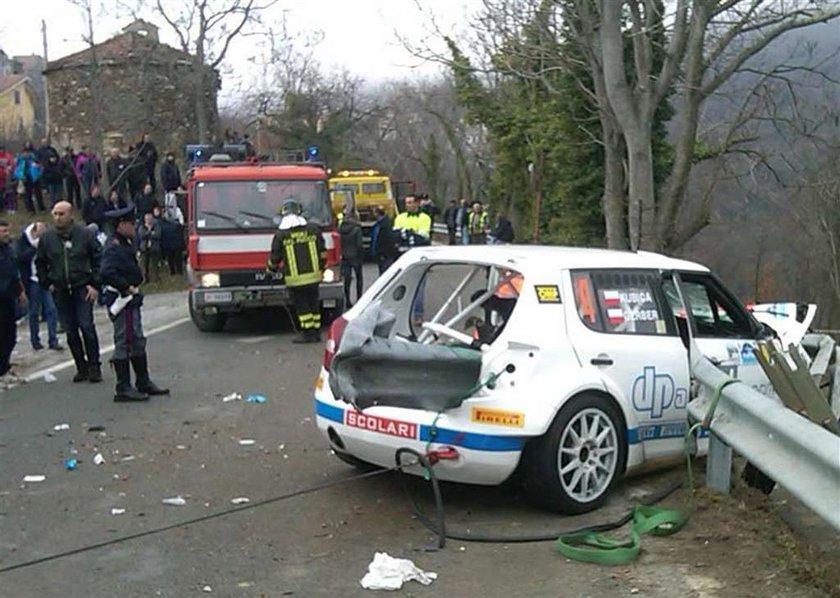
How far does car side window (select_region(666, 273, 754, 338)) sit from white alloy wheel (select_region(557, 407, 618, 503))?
122 cm

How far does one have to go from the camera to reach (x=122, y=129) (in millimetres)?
38031

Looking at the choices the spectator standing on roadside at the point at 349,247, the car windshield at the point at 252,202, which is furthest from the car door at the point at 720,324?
the spectator standing on roadside at the point at 349,247

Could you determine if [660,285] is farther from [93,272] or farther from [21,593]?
[93,272]

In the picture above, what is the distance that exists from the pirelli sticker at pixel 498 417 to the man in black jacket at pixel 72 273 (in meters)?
6.37

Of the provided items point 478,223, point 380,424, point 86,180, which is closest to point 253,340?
point 380,424

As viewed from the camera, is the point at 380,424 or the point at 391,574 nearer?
the point at 391,574

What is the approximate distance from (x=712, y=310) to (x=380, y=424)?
101 inches

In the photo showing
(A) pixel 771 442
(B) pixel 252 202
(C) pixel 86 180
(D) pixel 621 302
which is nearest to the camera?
(A) pixel 771 442

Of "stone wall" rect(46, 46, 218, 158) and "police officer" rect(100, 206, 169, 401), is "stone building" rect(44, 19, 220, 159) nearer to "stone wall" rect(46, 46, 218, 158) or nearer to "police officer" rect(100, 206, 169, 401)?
"stone wall" rect(46, 46, 218, 158)

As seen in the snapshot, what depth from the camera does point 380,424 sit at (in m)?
6.53

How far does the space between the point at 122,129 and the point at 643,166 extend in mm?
24207

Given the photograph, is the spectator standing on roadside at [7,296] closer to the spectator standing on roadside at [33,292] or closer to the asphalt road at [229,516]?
the asphalt road at [229,516]

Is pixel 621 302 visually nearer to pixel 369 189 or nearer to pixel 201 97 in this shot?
pixel 201 97

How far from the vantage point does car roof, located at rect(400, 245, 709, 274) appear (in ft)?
22.3
